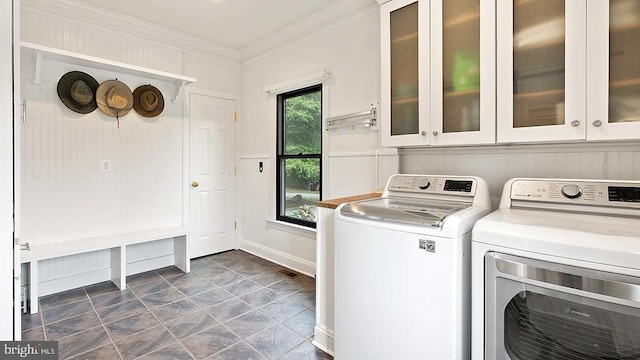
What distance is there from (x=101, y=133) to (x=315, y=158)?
7.04 feet

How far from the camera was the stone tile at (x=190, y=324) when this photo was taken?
87.7 inches

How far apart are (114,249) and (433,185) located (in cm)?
304

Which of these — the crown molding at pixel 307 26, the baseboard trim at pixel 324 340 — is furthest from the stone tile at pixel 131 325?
the crown molding at pixel 307 26

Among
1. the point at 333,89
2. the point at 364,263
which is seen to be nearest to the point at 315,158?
the point at 333,89

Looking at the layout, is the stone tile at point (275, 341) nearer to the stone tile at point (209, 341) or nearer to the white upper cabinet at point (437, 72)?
the stone tile at point (209, 341)

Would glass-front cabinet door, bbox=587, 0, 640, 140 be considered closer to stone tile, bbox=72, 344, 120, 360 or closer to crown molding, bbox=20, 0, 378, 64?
crown molding, bbox=20, 0, 378, 64

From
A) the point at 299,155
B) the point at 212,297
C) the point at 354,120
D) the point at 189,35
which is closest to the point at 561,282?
the point at 354,120

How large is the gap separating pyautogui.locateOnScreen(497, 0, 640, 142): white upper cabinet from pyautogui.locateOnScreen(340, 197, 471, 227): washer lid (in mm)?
498

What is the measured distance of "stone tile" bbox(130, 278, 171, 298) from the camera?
2.91 meters

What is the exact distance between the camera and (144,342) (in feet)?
6.89

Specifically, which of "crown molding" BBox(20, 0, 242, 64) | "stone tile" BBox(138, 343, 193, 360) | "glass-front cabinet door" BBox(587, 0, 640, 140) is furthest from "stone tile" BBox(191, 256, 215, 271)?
"glass-front cabinet door" BBox(587, 0, 640, 140)

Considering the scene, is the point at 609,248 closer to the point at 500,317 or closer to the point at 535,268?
the point at 535,268

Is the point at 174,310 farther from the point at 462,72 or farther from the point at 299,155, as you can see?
the point at 462,72

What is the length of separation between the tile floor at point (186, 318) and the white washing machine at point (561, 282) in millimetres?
1126
